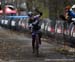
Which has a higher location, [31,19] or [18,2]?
[31,19]

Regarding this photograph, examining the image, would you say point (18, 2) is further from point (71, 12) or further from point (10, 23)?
point (71, 12)

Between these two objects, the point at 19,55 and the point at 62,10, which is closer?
the point at 19,55

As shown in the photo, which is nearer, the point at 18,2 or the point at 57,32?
the point at 57,32

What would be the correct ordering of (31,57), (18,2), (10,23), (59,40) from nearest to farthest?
1. (31,57)
2. (59,40)
3. (10,23)
4. (18,2)

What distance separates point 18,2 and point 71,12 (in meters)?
32.9

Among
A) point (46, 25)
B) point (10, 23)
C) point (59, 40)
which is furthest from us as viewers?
point (10, 23)

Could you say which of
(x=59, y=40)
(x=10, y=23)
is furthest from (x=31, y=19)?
(x=10, y=23)

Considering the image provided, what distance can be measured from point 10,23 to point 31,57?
64.0 feet

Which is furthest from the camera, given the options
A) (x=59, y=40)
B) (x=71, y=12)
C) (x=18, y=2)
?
(x=18, y=2)

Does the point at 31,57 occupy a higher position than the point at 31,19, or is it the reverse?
the point at 31,19

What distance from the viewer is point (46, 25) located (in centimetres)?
2464

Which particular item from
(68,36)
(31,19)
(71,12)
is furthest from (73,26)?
(71,12)

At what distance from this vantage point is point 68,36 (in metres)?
20.3

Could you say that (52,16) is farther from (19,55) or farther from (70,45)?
(19,55)
